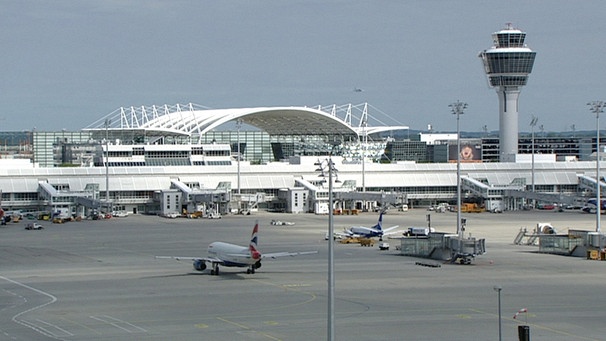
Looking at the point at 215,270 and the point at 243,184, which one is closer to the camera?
the point at 215,270

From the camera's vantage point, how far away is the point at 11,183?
154 metres

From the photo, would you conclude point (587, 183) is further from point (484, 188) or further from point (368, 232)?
point (368, 232)

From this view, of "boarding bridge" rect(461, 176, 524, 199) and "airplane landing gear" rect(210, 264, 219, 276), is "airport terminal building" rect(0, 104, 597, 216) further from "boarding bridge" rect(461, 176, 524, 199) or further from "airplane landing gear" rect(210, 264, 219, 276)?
"airplane landing gear" rect(210, 264, 219, 276)

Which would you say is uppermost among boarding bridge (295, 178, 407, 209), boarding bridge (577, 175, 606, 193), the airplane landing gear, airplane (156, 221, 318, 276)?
boarding bridge (577, 175, 606, 193)

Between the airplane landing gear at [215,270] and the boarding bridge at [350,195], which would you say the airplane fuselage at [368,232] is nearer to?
the airplane landing gear at [215,270]

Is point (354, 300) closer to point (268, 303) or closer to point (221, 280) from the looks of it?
point (268, 303)

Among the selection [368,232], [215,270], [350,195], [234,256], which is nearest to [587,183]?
[350,195]

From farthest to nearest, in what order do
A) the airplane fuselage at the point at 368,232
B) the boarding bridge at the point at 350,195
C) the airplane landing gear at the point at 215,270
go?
the boarding bridge at the point at 350,195
the airplane fuselage at the point at 368,232
the airplane landing gear at the point at 215,270

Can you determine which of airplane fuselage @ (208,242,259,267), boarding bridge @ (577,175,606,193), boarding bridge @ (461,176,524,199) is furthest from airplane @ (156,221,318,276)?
boarding bridge @ (577,175,606,193)

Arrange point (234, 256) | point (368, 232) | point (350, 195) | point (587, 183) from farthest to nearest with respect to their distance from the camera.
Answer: point (587, 183) < point (350, 195) < point (368, 232) < point (234, 256)

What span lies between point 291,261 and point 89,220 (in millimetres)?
64579

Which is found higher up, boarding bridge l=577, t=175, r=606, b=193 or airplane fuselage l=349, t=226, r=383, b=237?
boarding bridge l=577, t=175, r=606, b=193

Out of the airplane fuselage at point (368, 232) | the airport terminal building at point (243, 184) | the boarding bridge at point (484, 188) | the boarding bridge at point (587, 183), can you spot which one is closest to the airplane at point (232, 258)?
the airplane fuselage at point (368, 232)

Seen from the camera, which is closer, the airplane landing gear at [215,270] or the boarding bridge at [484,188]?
the airplane landing gear at [215,270]
